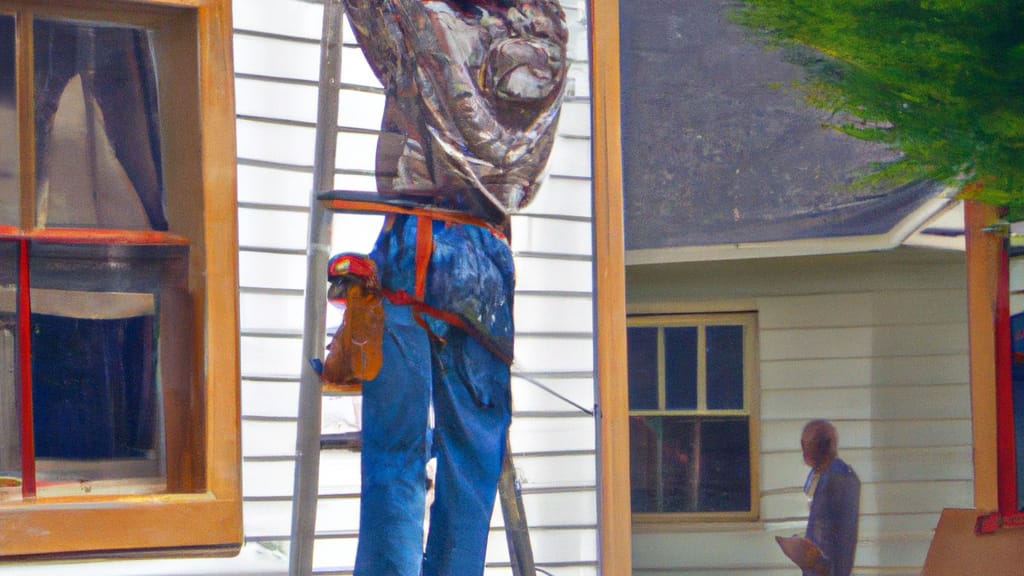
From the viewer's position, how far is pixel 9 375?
339cm

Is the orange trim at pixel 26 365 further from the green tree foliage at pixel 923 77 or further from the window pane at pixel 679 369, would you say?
the green tree foliage at pixel 923 77

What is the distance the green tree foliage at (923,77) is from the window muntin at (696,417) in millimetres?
754

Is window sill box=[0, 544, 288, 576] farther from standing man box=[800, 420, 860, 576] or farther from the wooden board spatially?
the wooden board

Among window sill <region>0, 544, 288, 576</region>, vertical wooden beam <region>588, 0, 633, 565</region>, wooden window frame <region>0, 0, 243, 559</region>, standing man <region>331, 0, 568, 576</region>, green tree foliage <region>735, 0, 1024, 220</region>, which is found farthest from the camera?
green tree foliage <region>735, 0, 1024, 220</region>

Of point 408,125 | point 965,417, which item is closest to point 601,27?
point 408,125

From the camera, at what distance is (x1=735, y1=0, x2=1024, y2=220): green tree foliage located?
4.13 m

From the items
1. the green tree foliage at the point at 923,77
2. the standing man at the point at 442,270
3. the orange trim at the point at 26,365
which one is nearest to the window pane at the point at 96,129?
the orange trim at the point at 26,365

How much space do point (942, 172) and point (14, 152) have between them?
112 inches

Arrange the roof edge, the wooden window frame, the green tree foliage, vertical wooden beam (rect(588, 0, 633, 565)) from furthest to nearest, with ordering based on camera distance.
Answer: the roof edge < the green tree foliage < vertical wooden beam (rect(588, 0, 633, 565)) < the wooden window frame

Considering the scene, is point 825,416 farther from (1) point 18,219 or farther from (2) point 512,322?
(1) point 18,219

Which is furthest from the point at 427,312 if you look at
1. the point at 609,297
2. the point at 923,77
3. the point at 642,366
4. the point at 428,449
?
the point at 923,77

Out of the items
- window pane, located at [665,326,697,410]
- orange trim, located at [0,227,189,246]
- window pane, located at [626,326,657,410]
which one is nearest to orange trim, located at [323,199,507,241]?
orange trim, located at [0,227,189,246]

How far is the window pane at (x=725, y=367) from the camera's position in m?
4.22

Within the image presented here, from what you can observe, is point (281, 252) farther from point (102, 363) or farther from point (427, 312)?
point (102, 363)
